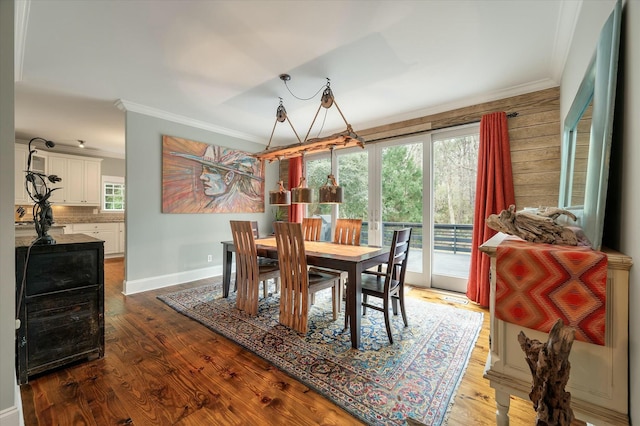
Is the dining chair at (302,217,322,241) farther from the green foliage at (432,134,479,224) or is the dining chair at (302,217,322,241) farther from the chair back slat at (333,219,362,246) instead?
the green foliage at (432,134,479,224)

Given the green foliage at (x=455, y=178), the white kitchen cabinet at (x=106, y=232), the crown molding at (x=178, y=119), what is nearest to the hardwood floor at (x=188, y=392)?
Answer: the green foliage at (x=455, y=178)

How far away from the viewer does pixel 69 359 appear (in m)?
1.91

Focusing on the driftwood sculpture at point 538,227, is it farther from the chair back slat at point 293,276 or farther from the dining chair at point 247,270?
the dining chair at point 247,270

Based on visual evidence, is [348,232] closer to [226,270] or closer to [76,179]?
[226,270]

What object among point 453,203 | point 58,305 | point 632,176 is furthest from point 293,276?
point 453,203

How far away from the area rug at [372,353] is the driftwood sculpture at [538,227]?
1.10 metres

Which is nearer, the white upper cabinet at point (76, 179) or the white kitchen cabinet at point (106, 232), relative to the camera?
the white upper cabinet at point (76, 179)

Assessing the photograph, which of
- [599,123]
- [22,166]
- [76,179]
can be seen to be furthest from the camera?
[76,179]

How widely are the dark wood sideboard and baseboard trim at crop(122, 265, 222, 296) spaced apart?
A: 1.75m

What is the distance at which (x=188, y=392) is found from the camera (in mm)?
1657

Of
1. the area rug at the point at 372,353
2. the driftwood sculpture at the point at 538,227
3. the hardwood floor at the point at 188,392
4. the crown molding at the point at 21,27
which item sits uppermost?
the crown molding at the point at 21,27

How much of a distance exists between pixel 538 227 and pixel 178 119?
14.9 ft

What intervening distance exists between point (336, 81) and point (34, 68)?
3.07m

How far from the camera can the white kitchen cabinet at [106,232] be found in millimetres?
6027
